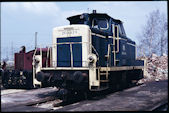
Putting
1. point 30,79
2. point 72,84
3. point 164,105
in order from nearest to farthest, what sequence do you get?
point 164,105 < point 72,84 < point 30,79

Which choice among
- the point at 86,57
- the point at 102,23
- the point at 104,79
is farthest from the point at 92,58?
the point at 102,23

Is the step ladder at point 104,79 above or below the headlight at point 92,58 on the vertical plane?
below

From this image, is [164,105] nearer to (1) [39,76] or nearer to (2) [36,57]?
(1) [39,76]

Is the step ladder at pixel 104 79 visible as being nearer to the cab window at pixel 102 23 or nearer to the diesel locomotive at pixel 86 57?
the diesel locomotive at pixel 86 57

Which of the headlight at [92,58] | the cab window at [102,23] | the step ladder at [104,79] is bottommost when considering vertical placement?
the step ladder at [104,79]

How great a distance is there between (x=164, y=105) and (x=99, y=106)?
7.66 feet

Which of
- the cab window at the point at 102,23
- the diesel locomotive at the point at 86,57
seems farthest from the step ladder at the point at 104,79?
the cab window at the point at 102,23

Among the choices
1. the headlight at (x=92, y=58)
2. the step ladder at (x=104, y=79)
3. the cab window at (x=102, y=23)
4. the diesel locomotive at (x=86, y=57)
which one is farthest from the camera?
the cab window at (x=102, y=23)

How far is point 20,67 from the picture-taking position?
41.4 ft

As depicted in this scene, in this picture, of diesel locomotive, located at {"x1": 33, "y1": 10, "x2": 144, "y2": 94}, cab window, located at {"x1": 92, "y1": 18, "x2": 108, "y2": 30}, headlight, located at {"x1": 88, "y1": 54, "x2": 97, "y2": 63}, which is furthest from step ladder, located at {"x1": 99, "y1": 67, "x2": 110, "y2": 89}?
cab window, located at {"x1": 92, "y1": 18, "x2": 108, "y2": 30}

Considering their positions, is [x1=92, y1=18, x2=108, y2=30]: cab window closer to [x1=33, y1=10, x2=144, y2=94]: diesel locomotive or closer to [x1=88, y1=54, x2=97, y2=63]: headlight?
[x1=33, y1=10, x2=144, y2=94]: diesel locomotive

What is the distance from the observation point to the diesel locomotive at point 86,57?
24.9ft

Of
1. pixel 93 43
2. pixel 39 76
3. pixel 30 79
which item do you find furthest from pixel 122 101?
pixel 30 79

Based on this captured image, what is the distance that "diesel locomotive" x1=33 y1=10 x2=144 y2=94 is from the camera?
7.59m
